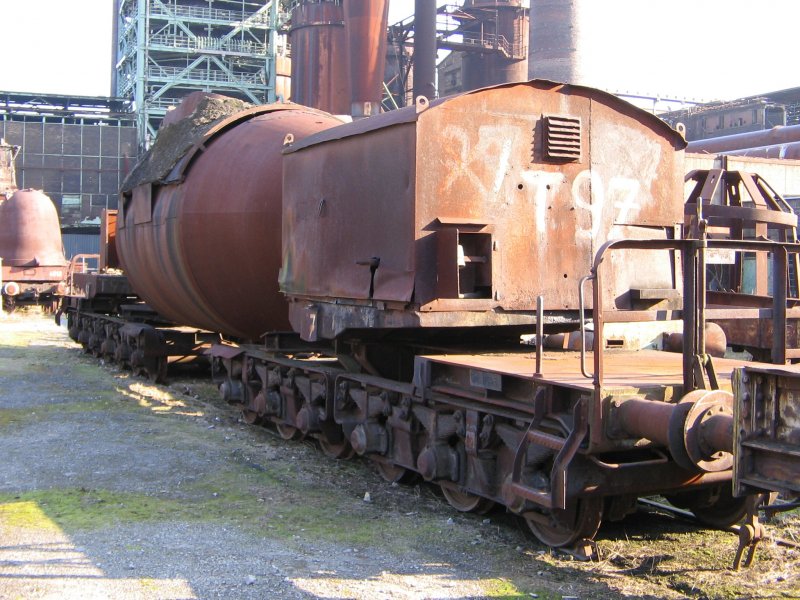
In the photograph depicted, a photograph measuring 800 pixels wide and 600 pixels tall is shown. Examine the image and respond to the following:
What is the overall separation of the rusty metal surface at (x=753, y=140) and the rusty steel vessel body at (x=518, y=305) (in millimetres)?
31730

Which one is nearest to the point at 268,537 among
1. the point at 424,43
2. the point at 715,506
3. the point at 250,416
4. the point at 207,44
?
the point at 715,506

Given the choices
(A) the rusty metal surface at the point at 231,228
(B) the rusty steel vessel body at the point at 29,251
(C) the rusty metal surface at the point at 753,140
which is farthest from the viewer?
(C) the rusty metal surface at the point at 753,140

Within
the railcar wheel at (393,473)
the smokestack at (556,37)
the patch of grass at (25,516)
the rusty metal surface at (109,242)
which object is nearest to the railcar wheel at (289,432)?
the railcar wheel at (393,473)

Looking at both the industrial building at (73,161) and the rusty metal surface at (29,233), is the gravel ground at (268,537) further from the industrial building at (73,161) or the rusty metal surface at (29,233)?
the industrial building at (73,161)

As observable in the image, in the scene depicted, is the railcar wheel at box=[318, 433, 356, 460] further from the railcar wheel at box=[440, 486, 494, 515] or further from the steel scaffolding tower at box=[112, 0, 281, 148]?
the steel scaffolding tower at box=[112, 0, 281, 148]

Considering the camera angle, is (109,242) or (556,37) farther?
(556,37)

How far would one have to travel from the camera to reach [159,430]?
375 inches

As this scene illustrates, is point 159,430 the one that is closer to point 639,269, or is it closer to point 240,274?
point 240,274

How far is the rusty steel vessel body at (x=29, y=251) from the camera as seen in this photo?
89.5 feet

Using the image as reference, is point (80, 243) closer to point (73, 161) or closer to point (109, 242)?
point (73, 161)

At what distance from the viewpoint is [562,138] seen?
6672 millimetres

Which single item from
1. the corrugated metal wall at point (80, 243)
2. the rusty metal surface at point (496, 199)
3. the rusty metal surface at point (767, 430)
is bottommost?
the rusty metal surface at point (767, 430)

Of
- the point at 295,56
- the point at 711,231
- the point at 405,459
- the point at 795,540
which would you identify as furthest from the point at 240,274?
the point at 295,56

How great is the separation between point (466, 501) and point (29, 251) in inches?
981
